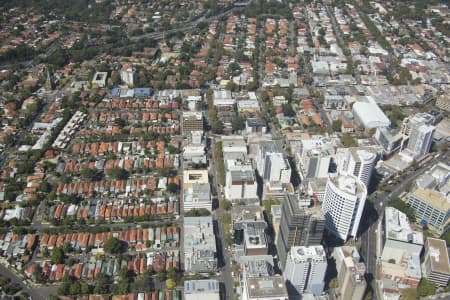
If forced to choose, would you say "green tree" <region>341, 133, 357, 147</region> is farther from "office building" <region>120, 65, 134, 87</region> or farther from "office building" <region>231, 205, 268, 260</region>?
"office building" <region>120, 65, 134, 87</region>

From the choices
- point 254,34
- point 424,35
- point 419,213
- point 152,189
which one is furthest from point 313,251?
point 424,35

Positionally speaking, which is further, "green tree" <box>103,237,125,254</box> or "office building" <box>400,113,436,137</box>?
"office building" <box>400,113,436,137</box>

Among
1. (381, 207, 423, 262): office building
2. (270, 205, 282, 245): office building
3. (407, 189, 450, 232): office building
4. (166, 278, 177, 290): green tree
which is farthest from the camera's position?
(407, 189, 450, 232): office building

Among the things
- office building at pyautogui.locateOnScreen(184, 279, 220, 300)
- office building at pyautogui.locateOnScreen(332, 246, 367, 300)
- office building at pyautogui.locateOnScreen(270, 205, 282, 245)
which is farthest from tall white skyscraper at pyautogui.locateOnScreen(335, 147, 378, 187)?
office building at pyautogui.locateOnScreen(184, 279, 220, 300)

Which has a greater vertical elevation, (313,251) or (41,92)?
(313,251)

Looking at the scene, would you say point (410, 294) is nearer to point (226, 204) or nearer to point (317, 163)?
point (317, 163)

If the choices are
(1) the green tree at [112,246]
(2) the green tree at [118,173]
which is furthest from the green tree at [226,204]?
(2) the green tree at [118,173]

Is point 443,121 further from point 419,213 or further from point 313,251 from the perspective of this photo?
point 313,251
